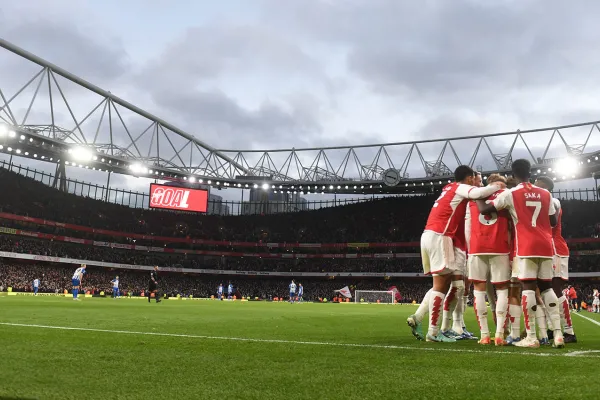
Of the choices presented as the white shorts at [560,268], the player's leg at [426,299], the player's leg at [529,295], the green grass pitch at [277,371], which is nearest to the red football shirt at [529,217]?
the player's leg at [529,295]

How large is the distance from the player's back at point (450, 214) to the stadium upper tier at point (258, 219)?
2326 inches

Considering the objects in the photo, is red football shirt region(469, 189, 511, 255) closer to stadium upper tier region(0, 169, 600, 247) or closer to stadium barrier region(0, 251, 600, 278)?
stadium barrier region(0, 251, 600, 278)

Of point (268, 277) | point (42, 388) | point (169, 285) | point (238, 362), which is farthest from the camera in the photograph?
point (268, 277)

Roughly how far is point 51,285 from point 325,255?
119 feet

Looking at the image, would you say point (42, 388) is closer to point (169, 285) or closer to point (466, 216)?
point (466, 216)

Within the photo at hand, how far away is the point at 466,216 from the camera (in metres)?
7.49

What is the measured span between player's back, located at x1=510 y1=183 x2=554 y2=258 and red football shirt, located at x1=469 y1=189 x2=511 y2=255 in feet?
0.69

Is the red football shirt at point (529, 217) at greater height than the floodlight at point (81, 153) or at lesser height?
lesser

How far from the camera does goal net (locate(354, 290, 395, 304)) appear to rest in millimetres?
51319

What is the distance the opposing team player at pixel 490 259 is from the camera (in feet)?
22.4

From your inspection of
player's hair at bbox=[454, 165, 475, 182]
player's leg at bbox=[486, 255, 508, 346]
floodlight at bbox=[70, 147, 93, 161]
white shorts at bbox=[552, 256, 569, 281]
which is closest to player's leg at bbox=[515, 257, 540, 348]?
player's leg at bbox=[486, 255, 508, 346]

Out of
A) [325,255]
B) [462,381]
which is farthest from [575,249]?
[462,381]

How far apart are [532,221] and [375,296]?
154 feet

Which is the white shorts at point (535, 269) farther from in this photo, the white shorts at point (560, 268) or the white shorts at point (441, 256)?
the white shorts at point (560, 268)
